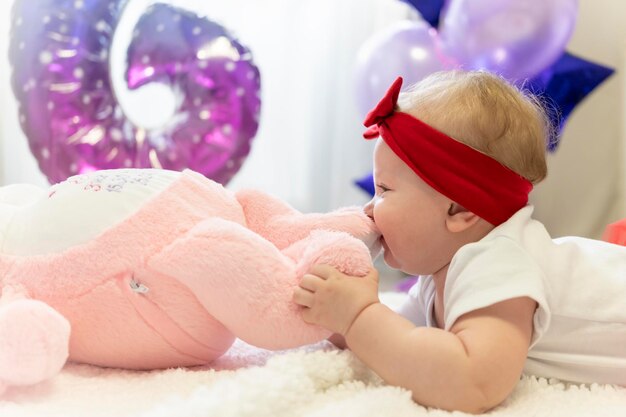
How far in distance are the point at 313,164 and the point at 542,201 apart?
86 centimetres

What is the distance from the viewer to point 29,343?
2.60ft

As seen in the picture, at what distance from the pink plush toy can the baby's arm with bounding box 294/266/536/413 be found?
0.09 feet

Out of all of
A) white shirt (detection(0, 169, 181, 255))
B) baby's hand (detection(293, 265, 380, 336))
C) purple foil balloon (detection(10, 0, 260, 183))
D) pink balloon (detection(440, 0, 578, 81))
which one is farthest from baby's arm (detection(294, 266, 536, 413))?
pink balloon (detection(440, 0, 578, 81))

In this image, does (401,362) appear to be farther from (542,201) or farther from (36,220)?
(542,201)

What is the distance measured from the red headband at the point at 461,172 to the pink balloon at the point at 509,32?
1.06m

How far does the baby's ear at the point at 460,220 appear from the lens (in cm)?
98

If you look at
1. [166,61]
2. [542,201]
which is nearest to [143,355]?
[166,61]

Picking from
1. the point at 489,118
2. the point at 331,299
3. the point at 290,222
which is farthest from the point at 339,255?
the point at 489,118

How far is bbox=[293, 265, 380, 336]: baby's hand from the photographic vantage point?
2.82ft

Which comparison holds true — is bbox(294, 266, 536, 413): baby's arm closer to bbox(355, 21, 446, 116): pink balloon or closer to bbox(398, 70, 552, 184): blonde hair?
bbox(398, 70, 552, 184): blonde hair

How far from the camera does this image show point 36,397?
84 centimetres

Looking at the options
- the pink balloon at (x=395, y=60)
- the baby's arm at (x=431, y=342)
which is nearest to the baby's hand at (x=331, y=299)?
the baby's arm at (x=431, y=342)

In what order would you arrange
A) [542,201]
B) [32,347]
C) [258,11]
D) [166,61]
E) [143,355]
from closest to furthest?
[32,347] → [143,355] → [166,61] → [258,11] → [542,201]

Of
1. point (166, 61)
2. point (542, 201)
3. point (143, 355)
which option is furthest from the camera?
point (542, 201)
